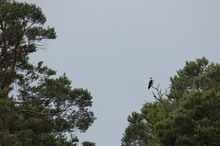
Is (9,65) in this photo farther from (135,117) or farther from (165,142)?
(135,117)

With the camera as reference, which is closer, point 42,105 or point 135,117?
point 42,105

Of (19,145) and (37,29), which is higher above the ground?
(37,29)

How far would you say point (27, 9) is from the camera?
2100 centimetres

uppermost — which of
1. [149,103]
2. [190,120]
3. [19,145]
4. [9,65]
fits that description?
[9,65]

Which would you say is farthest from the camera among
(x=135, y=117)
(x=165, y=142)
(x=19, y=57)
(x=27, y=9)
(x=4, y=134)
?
(x=135, y=117)

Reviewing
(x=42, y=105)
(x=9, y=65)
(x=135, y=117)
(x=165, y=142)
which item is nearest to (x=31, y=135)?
(x=42, y=105)

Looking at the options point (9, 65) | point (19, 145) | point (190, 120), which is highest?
point (9, 65)

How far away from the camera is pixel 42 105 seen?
80.5 feet

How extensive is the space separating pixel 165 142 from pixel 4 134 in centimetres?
871

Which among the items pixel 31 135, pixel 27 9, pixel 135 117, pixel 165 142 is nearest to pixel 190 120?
pixel 165 142

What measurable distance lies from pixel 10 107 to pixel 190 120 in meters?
9.38

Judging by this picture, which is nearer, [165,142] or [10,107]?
[10,107]

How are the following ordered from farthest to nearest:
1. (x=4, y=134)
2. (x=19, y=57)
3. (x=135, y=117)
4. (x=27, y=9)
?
(x=135, y=117) < (x=19, y=57) < (x=27, y=9) < (x=4, y=134)

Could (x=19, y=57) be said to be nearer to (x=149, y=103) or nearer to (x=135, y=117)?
(x=149, y=103)
